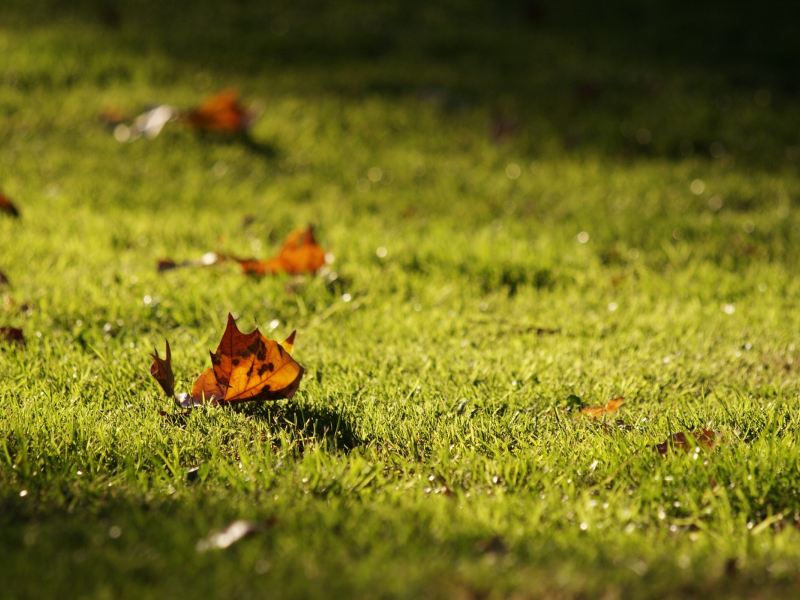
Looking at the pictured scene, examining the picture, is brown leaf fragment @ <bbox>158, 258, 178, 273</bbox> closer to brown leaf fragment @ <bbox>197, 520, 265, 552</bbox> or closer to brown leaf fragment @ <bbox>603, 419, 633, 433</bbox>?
brown leaf fragment @ <bbox>197, 520, 265, 552</bbox>

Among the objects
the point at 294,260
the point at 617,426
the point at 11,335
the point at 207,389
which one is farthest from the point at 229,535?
the point at 294,260

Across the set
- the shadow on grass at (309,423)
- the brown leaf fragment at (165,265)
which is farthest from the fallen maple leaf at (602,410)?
the brown leaf fragment at (165,265)

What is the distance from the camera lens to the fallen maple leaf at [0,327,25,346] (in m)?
2.64

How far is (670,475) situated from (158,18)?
7.05 meters

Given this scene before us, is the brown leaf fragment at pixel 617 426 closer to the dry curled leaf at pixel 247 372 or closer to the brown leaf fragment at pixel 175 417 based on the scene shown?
the dry curled leaf at pixel 247 372

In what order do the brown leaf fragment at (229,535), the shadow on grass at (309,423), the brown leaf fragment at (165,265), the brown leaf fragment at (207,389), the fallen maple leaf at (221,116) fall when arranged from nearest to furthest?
the brown leaf fragment at (229,535), the shadow on grass at (309,423), the brown leaf fragment at (207,389), the brown leaf fragment at (165,265), the fallen maple leaf at (221,116)

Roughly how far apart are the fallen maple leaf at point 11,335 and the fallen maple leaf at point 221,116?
9.58ft

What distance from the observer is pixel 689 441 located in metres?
1.98

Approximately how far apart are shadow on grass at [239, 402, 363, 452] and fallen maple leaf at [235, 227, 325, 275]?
1183 millimetres

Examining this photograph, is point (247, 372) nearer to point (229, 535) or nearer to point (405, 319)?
point (229, 535)

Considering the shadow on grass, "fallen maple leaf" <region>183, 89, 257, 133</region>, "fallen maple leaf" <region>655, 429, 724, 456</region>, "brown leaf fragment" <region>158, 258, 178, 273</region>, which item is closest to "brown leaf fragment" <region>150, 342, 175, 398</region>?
the shadow on grass

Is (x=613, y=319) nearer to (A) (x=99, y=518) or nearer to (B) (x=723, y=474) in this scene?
(B) (x=723, y=474)

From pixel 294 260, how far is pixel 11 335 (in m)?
1.20

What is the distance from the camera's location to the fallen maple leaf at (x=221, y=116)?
5.22m
